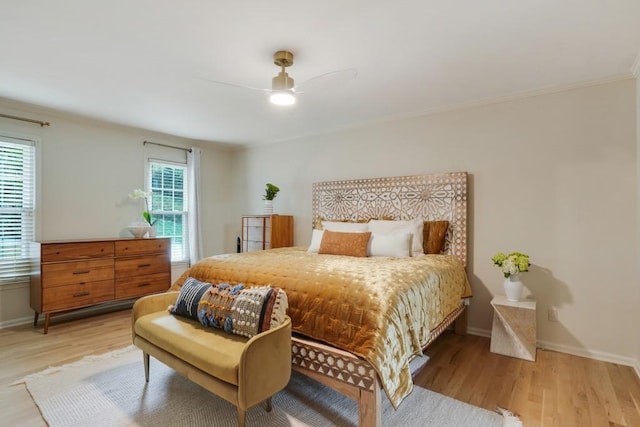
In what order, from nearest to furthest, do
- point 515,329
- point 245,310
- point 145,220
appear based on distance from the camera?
point 245,310 → point 515,329 → point 145,220

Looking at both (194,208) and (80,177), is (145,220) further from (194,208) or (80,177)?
(80,177)

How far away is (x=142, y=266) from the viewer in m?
4.14

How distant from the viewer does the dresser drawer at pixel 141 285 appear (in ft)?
12.9

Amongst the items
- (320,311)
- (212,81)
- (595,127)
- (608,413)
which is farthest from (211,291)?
(595,127)

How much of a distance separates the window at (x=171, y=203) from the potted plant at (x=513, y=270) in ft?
14.8

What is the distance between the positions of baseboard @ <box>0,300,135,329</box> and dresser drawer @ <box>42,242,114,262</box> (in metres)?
0.83

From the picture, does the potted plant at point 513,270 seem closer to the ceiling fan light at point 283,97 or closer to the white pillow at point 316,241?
the white pillow at point 316,241

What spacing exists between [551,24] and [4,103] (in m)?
5.19

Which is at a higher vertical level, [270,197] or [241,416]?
[270,197]

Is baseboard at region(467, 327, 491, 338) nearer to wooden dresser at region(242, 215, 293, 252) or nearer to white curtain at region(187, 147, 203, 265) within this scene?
wooden dresser at region(242, 215, 293, 252)

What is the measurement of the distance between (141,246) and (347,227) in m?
2.69

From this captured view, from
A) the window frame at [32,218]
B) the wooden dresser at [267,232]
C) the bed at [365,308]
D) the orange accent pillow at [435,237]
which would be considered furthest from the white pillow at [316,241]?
the window frame at [32,218]

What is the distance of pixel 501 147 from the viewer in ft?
10.8

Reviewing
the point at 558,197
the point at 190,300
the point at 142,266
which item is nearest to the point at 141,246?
the point at 142,266
